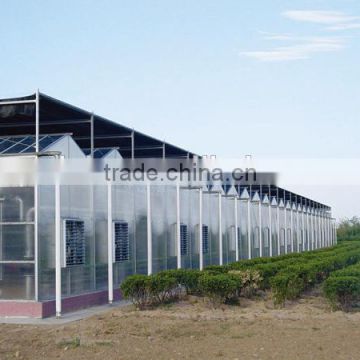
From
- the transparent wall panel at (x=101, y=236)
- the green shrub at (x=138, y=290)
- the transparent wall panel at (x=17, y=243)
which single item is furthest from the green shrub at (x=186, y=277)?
the transparent wall panel at (x=17, y=243)

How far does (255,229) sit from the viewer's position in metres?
36.1

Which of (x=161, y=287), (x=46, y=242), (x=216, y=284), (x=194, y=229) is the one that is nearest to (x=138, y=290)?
(x=161, y=287)

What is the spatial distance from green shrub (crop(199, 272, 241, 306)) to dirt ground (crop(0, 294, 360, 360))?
0.86 feet

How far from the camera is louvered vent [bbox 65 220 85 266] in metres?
16.1

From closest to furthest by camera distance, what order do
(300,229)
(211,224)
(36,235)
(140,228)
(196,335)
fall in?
(196,335)
(36,235)
(140,228)
(211,224)
(300,229)

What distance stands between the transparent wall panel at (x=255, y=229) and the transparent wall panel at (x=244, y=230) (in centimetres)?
124

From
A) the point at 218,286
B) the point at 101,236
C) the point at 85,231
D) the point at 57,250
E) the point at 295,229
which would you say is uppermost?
the point at 295,229

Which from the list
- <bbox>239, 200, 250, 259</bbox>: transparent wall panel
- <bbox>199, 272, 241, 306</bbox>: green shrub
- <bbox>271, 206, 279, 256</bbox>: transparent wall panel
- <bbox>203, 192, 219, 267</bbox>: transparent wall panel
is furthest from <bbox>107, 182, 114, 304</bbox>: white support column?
<bbox>271, 206, 279, 256</bbox>: transparent wall panel

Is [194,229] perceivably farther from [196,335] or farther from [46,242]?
[196,335]

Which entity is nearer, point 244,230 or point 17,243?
point 17,243

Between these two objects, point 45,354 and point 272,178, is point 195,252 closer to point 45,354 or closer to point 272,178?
Answer: point 272,178

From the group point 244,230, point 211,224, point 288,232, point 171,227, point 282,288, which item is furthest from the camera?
point 288,232

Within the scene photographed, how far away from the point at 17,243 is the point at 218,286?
470 cm

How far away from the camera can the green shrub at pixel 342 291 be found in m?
14.6
